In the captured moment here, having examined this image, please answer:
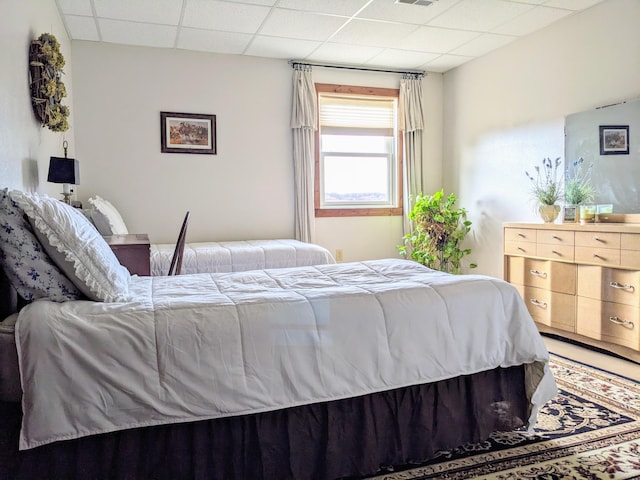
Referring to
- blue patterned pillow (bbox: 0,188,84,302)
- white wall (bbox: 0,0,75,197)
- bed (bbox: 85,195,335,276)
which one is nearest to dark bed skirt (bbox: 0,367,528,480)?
blue patterned pillow (bbox: 0,188,84,302)

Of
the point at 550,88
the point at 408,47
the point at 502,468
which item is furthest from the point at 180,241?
the point at 550,88

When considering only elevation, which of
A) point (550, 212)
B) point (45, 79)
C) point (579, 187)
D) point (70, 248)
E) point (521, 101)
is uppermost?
point (521, 101)

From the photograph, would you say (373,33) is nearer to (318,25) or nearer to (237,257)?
(318,25)

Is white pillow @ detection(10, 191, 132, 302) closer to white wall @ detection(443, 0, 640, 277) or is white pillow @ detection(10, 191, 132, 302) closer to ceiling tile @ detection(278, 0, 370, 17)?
ceiling tile @ detection(278, 0, 370, 17)

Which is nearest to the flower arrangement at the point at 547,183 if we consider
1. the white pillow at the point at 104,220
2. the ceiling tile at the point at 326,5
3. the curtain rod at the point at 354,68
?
the curtain rod at the point at 354,68

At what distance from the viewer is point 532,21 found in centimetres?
408

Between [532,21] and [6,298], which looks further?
[532,21]

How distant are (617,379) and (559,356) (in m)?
0.49

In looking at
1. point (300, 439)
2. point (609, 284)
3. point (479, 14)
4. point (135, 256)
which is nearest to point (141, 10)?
point (135, 256)

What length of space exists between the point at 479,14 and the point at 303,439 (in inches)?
145

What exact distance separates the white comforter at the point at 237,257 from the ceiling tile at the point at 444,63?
267cm

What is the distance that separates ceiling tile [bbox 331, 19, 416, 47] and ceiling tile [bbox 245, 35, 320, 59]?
1.06 ft

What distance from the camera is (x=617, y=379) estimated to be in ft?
9.19

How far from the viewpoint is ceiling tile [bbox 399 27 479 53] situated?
4.32 meters
